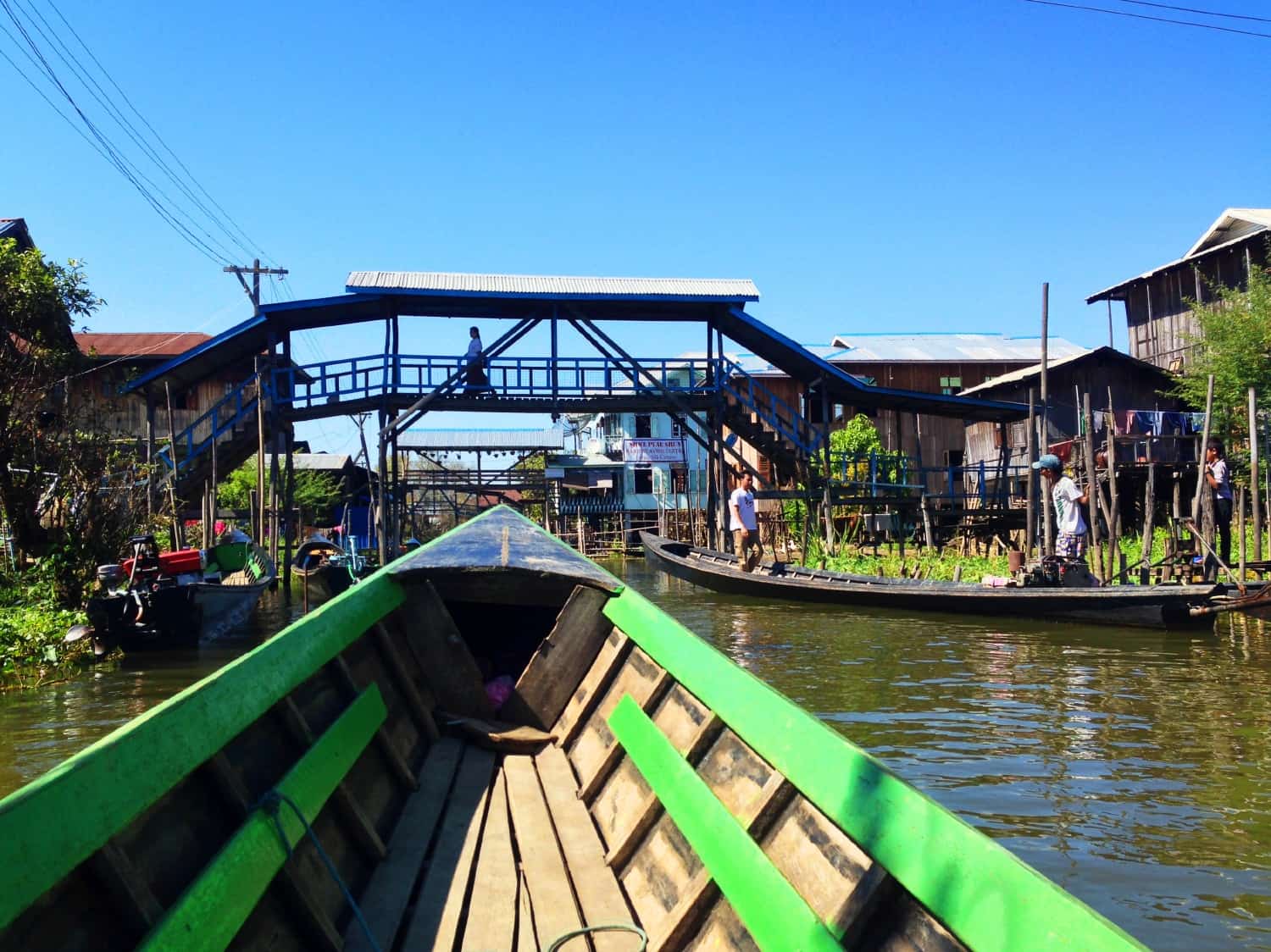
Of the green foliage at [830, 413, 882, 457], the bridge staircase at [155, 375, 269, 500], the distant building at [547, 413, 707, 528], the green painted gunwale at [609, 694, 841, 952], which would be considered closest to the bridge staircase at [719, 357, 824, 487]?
the bridge staircase at [155, 375, 269, 500]

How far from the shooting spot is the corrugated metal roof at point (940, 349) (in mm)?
30802

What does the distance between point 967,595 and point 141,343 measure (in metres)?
26.1

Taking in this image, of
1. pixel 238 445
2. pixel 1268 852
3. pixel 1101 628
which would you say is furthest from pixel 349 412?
pixel 1268 852

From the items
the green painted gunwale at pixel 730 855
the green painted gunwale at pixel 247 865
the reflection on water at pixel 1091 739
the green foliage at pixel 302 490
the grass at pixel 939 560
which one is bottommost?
the reflection on water at pixel 1091 739

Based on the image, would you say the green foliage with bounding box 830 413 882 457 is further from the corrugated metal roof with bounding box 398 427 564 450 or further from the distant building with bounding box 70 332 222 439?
the distant building with bounding box 70 332 222 439

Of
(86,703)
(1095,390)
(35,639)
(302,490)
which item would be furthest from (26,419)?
(1095,390)

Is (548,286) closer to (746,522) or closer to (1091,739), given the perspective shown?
(746,522)

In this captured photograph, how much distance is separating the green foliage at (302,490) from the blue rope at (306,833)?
28460 mm

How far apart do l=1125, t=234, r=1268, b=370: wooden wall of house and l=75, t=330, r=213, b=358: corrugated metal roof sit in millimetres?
26016

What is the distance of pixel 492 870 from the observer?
305 cm

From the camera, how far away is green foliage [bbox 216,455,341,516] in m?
30.6

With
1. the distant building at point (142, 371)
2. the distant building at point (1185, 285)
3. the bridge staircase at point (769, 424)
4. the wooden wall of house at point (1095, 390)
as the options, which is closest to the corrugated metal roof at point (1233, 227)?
the distant building at point (1185, 285)

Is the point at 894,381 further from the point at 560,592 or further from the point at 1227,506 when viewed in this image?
the point at 560,592

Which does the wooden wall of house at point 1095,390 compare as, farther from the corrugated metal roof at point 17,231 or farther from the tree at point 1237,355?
the corrugated metal roof at point 17,231
